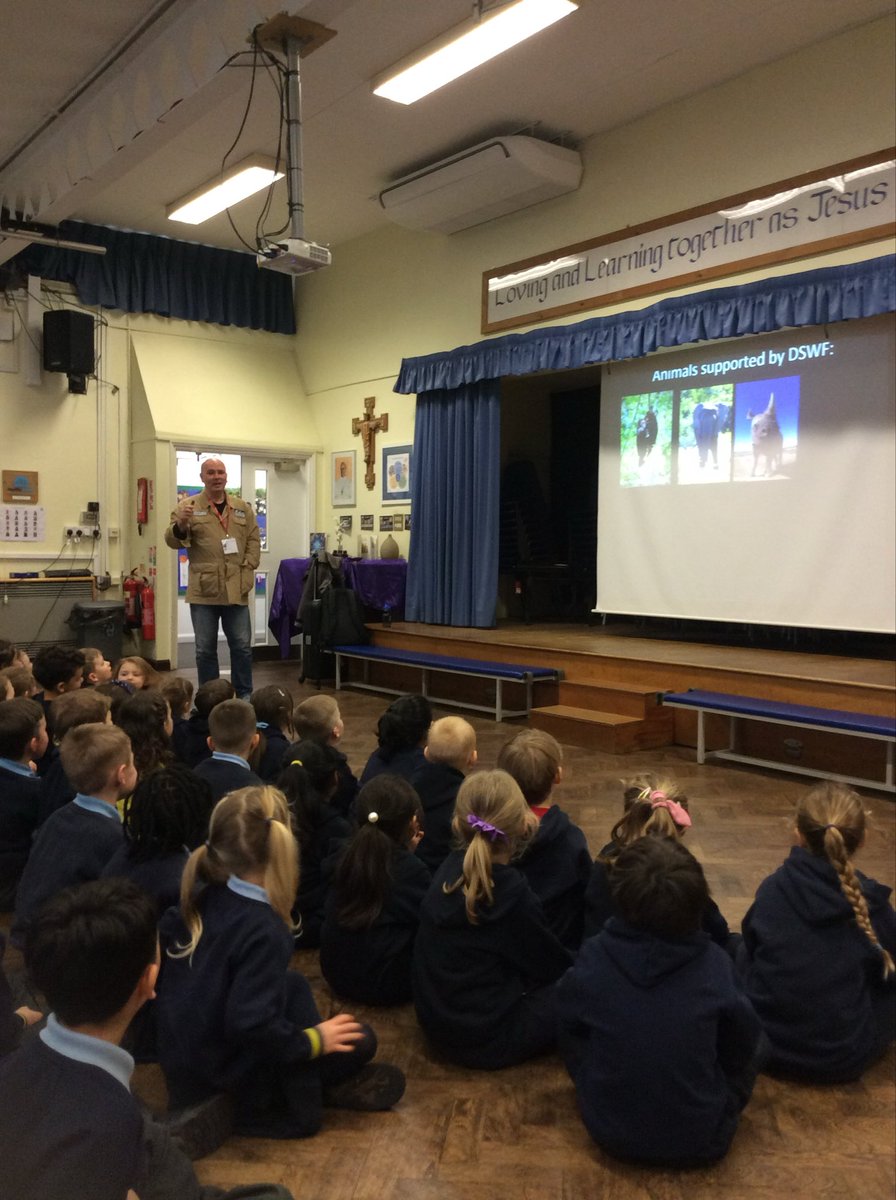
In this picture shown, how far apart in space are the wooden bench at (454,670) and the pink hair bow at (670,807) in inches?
148

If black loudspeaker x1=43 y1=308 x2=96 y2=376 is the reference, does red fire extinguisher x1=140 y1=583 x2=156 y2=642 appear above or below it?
below

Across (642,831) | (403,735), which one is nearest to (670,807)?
(642,831)

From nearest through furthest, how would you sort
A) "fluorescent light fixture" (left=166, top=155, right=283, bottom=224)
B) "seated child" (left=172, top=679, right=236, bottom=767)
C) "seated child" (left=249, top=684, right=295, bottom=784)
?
1. "seated child" (left=249, top=684, right=295, bottom=784)
2. "seated child" (left=172, top=679, right=236, bottom=767)
3. "fluorescent light fixture" (left=166, top=155, right=283, bottom=224)

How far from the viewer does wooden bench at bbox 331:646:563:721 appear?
19.9 ft

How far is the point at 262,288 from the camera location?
30.1 ft

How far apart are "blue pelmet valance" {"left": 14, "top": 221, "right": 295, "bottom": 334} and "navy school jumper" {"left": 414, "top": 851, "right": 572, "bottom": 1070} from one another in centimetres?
745

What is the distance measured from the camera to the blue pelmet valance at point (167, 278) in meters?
8.12

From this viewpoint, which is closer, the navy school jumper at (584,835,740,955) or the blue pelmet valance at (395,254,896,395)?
the navy school jumper at (584,835,740,955)

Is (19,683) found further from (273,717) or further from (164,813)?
(164,813)

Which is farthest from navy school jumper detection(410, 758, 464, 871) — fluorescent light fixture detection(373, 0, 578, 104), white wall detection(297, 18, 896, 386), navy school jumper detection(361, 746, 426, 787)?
white wall detection(297, 18, 896, 386)

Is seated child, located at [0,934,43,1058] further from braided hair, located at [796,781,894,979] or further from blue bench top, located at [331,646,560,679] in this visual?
blue bench top, located at [331,646,560,679]

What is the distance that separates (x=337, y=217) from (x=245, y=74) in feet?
11.3

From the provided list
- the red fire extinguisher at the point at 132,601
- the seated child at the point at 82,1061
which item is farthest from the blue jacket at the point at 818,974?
the red fire extinguisher at the point at 132,601

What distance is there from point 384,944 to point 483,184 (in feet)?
18.5
